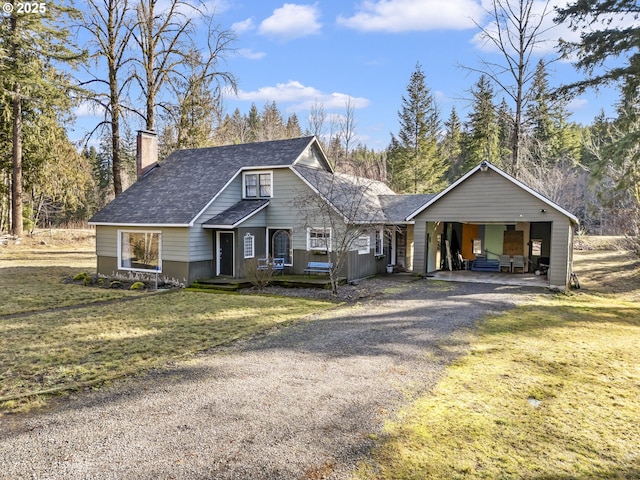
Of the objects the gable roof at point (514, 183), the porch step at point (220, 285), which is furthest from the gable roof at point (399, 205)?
the porch step at point (220, 285)

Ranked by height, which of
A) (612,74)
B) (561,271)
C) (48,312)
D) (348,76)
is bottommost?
(48,312)

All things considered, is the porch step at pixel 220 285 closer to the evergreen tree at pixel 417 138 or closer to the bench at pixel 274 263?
the bench at pixel 274 263

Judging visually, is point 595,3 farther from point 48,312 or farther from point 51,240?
point 51,240

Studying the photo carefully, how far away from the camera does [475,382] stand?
22.0 ft

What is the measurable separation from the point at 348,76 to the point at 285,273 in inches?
863

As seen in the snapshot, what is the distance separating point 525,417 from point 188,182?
1733 cm

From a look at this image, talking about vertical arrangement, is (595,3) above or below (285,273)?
above

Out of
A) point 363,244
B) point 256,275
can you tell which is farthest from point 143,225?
point 363,244

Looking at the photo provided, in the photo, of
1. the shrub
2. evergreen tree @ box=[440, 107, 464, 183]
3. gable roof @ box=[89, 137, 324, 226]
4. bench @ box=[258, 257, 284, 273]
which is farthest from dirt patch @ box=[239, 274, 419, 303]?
evergreen tree @ box=[440, 107, 464, 183]

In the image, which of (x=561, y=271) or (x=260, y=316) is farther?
(x=561, y=271)

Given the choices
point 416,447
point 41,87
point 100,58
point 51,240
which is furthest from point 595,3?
point 51,240

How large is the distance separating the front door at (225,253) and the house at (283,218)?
45 mm

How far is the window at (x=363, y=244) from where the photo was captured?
1797cm

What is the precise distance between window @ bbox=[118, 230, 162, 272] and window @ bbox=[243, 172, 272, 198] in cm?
449
